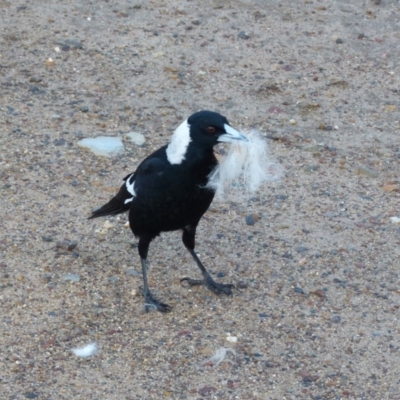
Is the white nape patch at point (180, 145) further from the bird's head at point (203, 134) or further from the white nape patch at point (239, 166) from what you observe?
the white nape patch at point (239, 166)

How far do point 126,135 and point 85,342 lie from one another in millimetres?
2029

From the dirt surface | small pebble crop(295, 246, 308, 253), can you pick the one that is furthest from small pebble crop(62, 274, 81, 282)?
small pebble crop(295, 246, 308, 253)

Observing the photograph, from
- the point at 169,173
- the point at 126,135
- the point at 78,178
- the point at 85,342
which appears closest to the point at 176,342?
the point at 85,342

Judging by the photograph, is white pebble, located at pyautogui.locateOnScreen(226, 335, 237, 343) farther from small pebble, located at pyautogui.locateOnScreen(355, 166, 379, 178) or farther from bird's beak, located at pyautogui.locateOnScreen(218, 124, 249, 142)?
small pebble, located at pyautogui.locateOnScreen(355, 166, 379, 178)

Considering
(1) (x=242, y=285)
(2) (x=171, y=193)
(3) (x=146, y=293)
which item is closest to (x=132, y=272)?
(3) (x=146, y=293)

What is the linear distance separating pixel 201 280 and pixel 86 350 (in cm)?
80

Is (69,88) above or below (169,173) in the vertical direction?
below

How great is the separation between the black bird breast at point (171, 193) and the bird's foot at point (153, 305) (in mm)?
328

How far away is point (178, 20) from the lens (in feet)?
23.1

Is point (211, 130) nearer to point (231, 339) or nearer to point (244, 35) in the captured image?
point (231, 339)

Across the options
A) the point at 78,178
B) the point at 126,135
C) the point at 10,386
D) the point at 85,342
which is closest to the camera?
the point at 10,386

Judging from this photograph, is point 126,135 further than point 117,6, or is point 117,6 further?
point 117,6

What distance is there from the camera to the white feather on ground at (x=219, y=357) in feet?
12.4

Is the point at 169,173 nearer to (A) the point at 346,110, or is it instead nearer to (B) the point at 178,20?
(A) the point at 346,110
